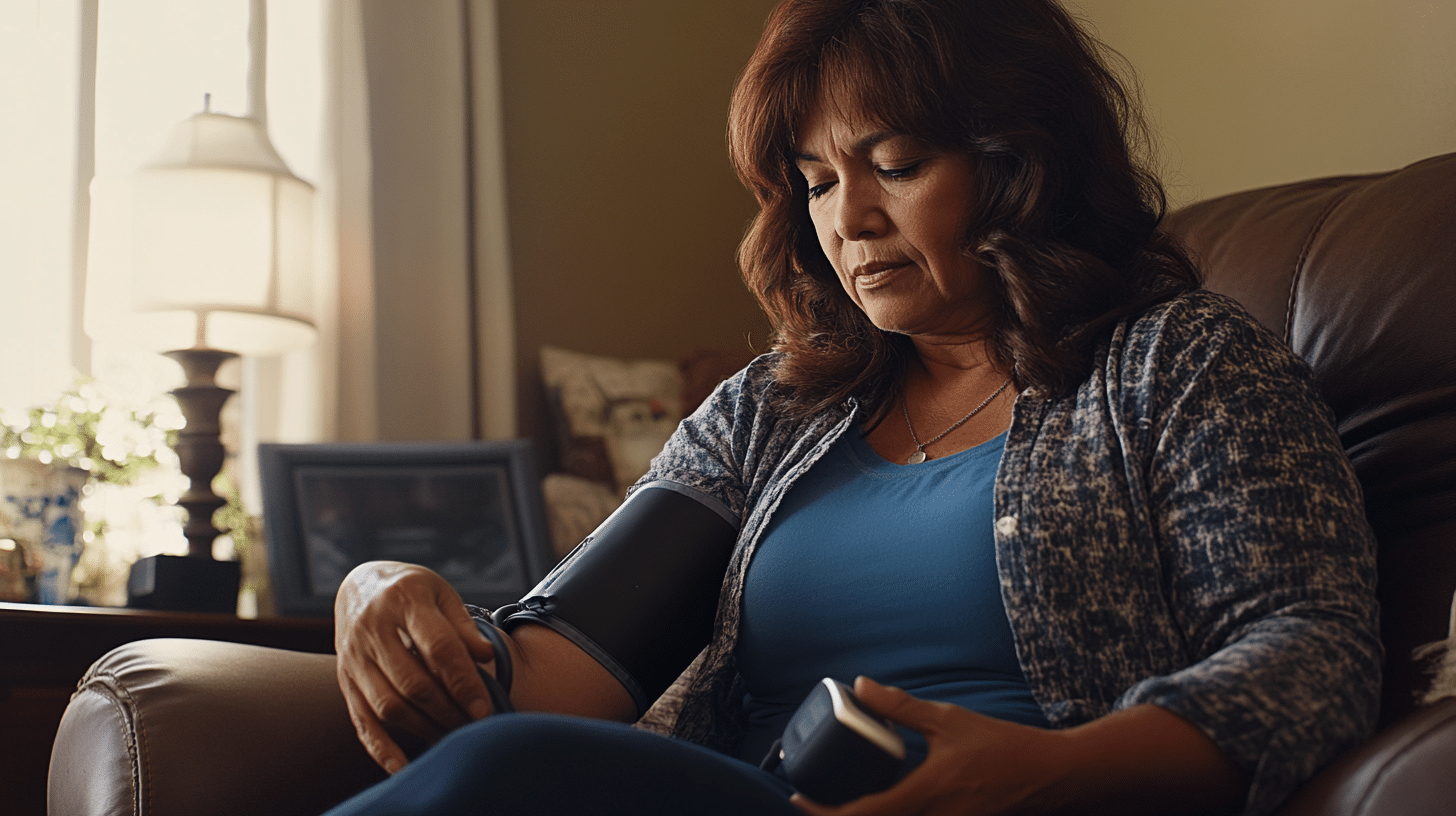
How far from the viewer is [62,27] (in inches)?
78.1

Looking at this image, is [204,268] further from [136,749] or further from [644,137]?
[644,137]

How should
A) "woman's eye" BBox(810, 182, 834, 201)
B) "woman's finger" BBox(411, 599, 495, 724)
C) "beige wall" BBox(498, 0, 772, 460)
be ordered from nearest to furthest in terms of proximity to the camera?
1. "woman's finger" BBox(411, 599, 495, 724)
2. "woman's eye" BBox(810, 182, 834, 201)
3. "beige wall" BBox(498, 0, 772, 460)

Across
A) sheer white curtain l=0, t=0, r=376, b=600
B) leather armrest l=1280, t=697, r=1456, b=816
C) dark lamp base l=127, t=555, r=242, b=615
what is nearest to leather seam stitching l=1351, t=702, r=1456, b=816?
leather armrest l=1280, t=697, r=1456, b=816

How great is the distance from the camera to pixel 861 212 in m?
1.12

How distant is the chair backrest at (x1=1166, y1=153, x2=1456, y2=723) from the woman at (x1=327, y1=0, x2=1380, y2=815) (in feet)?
0.48

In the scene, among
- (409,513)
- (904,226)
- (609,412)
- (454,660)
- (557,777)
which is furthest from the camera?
(609,412)

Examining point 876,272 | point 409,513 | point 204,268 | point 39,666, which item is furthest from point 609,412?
point 876,272

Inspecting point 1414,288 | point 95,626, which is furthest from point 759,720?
point 95,626

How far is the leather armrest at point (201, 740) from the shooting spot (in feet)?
2.89

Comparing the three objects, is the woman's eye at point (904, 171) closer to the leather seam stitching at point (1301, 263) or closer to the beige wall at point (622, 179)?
the leather seam stitching at point (1301, 263)

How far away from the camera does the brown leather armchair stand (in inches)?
35.0

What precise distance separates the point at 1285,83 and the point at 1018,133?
1028 mm

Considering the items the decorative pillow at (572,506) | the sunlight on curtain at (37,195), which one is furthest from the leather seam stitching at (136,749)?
the decorative pillow at (572,506)

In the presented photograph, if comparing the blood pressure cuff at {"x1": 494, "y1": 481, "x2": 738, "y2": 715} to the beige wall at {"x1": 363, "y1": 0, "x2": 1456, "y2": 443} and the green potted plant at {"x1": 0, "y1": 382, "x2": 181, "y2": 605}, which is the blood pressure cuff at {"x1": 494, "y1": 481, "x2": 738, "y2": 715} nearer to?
the green potted plant at {"x1": 0, "y1": 382, "x2": 181, "y2": 605}
